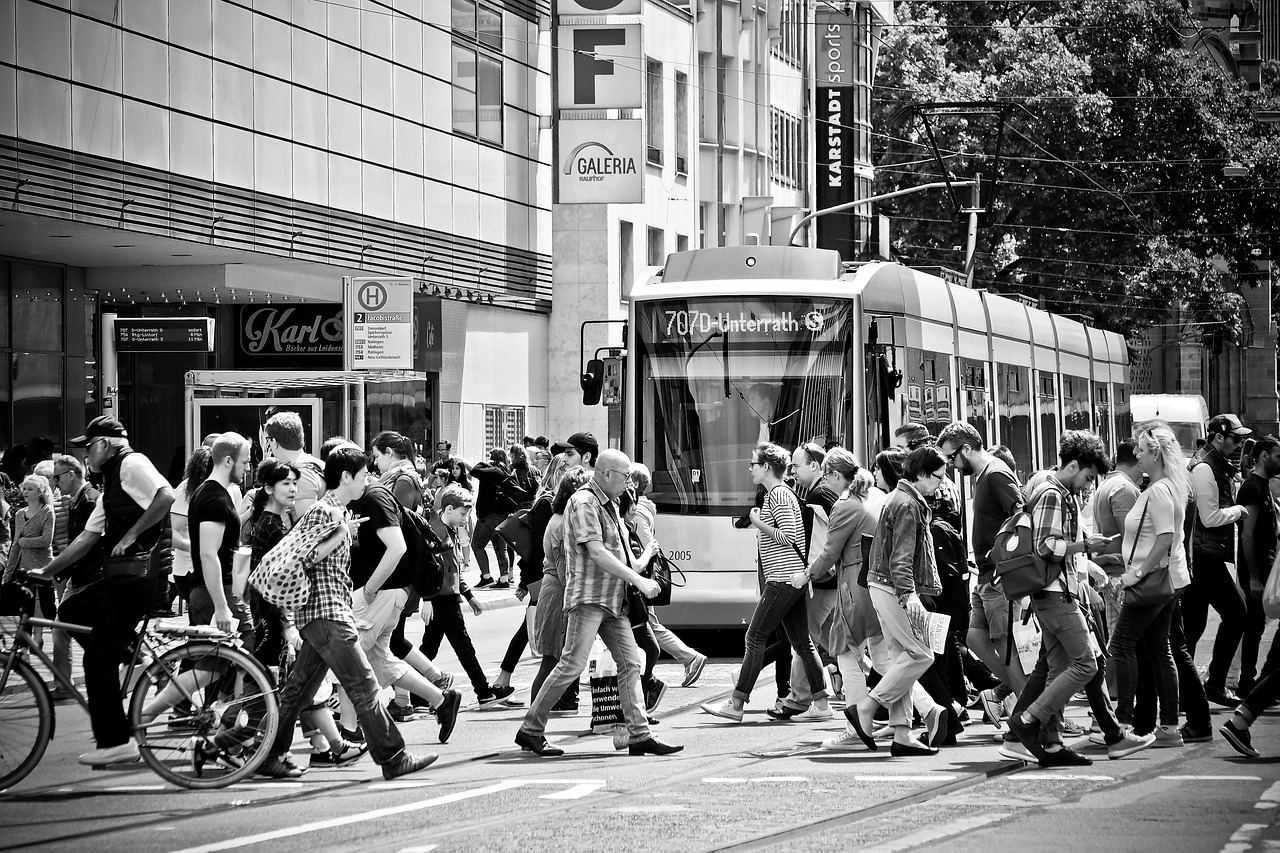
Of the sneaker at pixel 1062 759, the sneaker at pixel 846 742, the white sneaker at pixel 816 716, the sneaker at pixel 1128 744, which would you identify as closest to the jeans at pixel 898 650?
the sneaker at pixel 846 742

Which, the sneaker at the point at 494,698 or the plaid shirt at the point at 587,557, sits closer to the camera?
the plaid shirt at the point at 587,557

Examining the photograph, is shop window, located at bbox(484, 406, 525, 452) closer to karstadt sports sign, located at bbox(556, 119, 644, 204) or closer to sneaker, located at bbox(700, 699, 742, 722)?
karstadt sports sign, located at bbox(556, 119, 644, 204)

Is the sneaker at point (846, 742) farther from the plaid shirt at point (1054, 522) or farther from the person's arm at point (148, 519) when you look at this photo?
the person's arm at point (148, 519)

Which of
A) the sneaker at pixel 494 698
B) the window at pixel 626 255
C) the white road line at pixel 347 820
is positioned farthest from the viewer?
the window at pixel 626 255

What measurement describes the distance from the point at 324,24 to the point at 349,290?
609 cm

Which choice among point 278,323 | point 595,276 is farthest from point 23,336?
point 595,276

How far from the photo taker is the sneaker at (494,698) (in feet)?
40.5

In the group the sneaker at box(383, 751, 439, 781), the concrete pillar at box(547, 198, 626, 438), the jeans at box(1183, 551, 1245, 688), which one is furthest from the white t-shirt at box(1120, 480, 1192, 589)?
the concrete pillar at box(547, 198, 626, 438)

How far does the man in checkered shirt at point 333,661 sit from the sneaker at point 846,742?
2407 mm

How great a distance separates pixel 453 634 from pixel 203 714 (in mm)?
2915

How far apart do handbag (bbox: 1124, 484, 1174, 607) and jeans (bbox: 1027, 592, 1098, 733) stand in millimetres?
502

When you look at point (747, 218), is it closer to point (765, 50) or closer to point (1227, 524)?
point (765, 50)

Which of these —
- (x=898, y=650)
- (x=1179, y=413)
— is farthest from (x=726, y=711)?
(x=1179, y=413)

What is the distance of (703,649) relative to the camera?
16.3 meters
